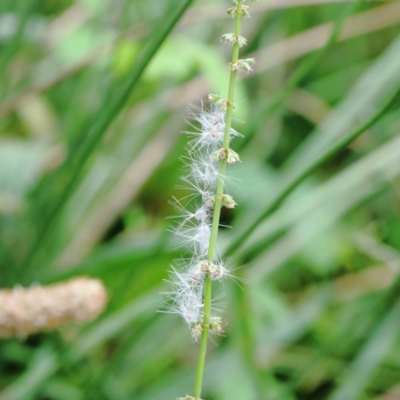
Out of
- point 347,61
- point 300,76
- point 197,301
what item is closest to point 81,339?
point 300,76

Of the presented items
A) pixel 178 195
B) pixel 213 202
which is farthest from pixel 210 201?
pixel 178 195

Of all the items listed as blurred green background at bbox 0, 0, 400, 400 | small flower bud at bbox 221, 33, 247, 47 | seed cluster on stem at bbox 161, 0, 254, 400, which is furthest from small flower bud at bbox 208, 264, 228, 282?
blurred green background at bbox 0, 0, 400, 400

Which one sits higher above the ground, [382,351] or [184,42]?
[184,42]

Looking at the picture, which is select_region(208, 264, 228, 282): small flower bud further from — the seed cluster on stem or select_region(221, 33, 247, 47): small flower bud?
select_region(221, 33, 247, 47): small flower bud

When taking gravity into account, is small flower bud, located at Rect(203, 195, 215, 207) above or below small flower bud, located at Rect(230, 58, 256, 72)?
below

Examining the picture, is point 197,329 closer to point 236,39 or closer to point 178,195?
point 236,39

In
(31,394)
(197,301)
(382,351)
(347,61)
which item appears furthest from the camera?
(347,61)

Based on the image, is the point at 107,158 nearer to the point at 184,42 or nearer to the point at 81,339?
the point at 184,42

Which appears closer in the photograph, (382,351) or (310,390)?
(382,351)

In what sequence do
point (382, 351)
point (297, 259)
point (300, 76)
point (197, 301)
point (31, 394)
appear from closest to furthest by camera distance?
point (197, 301) → point (300, 76) → point (31, 394) → point (382, 351) → point (297, 259)
